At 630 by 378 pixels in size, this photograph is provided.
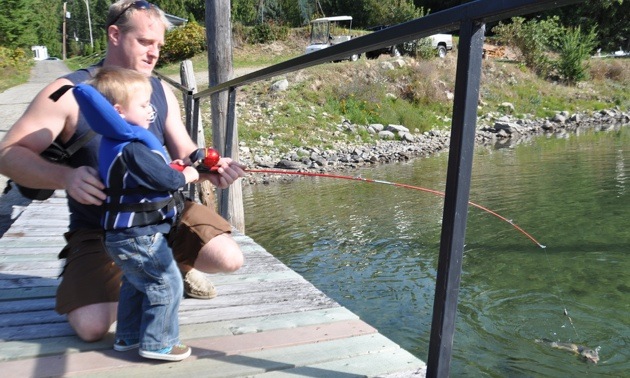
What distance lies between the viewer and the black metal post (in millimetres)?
1490

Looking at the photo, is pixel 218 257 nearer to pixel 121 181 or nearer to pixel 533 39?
pixel 121 181

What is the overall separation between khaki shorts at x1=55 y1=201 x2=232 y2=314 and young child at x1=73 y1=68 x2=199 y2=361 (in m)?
0.18

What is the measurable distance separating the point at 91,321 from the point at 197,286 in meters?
0.57

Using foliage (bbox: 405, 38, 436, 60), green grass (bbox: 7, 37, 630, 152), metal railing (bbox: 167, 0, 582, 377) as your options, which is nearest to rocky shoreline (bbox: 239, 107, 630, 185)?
green grass (bbox: 7, 37, 630, 152)

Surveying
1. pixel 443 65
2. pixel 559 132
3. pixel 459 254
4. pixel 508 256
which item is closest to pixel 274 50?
pixel 443 65

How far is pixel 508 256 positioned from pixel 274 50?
76.6 feet

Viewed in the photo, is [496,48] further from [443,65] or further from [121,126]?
[121,126]

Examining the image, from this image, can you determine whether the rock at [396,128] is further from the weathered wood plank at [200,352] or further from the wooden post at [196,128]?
the weathered wood plank at [200,352]

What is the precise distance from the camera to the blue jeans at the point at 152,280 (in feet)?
6.96

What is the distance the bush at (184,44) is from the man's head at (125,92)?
82.6 feet

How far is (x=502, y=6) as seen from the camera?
54.2 inches

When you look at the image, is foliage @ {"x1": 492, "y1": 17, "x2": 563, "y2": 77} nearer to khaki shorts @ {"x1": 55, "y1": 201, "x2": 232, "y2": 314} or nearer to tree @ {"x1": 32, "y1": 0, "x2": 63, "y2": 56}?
khaki shorts @ {"x1": 55, "y1": 201, "x2": 232, "y2": 314}

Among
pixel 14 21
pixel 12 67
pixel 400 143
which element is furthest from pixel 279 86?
pixel 14 21

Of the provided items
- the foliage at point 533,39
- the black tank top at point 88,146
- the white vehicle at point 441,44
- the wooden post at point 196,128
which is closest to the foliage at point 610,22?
the foliage at point 533,39
